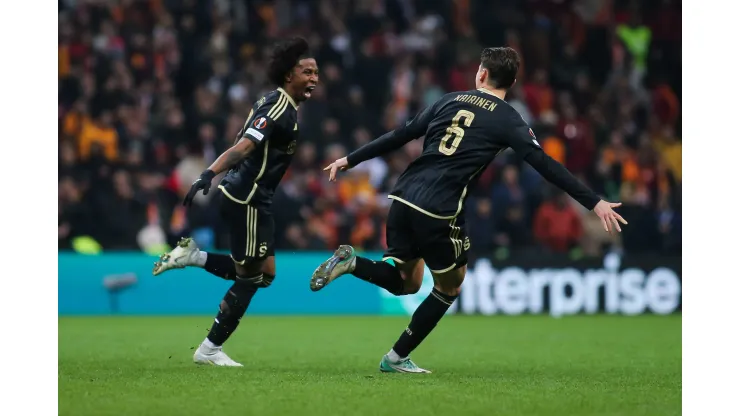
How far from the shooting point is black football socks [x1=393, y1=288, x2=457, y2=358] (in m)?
7.81

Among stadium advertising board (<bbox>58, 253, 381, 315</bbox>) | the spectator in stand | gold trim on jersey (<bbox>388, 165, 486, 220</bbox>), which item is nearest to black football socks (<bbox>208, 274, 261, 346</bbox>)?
gold trim on jersey (<bbox>388, 165, 486, 220</bbox>)

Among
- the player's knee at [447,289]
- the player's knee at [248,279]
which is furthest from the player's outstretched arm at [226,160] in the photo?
the player's knee at [447,289]

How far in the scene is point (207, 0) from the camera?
19.8 meters

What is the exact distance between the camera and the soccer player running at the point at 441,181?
752cm

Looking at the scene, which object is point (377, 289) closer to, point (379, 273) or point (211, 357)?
point (211, 357)

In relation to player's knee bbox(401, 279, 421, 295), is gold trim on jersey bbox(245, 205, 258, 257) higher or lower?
higher

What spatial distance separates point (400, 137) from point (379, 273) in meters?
0.95

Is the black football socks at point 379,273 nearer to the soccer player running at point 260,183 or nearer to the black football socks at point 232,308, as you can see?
the soccer player running at point 260,183

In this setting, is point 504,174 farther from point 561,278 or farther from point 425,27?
point 425,27

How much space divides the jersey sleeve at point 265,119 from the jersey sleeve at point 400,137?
1.98 ft

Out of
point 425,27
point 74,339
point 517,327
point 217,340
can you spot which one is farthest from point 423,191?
point 425,27

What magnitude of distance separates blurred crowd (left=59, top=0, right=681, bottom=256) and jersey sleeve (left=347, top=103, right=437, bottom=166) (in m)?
8.34

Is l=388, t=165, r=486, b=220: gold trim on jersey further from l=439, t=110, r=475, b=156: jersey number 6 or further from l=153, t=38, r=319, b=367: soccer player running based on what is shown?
Answer: l=153, t=38, r=319, b=367: soccer player running

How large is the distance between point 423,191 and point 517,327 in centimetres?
617
